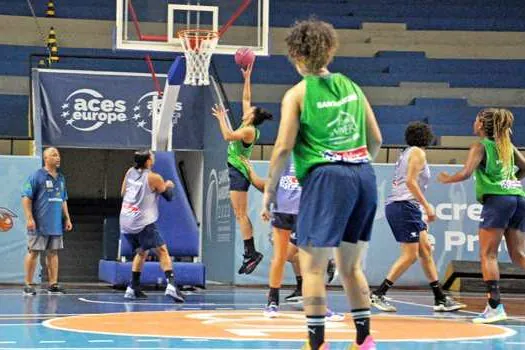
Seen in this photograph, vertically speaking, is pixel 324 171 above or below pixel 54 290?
above

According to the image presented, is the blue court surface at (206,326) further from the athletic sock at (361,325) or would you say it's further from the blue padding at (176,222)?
the blue padding at (176,222)

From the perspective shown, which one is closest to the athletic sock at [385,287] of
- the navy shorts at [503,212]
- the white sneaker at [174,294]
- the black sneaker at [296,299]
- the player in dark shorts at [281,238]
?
the black sneaker at [296,299]

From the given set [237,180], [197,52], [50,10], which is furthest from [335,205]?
[50,10]

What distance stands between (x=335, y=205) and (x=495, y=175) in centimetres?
414

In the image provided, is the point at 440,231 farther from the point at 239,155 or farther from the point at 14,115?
the point at 14,115

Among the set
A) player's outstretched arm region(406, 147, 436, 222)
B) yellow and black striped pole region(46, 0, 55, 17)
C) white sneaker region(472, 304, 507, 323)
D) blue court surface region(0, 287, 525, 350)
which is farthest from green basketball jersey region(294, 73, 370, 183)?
yellow and black striped pole region(46, 0, 55, 17)

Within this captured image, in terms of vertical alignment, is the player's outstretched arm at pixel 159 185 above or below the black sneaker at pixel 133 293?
above

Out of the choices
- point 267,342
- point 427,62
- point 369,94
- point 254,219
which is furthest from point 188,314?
point 427,62

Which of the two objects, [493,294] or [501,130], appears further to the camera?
[493,294]

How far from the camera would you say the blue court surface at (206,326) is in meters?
7.43

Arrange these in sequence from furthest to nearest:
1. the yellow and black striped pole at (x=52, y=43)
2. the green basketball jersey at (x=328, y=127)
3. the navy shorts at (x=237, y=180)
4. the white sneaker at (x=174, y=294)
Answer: the yellow and black striped pole at (x=52, y=43)
the white sneaker at (x=174, y=294)
the navy shorts at (x=237, y=180)
the green basketball jersey at (x=328, y=127)

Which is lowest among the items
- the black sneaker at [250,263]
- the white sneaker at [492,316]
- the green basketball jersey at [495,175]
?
the white sneaker at [492,316]

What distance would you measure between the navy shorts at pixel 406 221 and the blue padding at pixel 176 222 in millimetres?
4477

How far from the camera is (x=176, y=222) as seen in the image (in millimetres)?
14578
